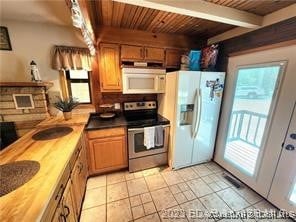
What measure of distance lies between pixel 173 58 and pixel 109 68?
1249 millimetres

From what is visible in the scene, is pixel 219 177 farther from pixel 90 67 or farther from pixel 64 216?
pixel 90 67

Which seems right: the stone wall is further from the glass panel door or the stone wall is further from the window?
the glass panel door

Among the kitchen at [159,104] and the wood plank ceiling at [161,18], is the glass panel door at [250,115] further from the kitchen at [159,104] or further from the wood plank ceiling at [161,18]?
the wood plank ceiling at [161,18]

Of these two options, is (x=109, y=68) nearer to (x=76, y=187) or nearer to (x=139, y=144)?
(x=139, y=144)

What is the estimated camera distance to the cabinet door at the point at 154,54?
2555 millimetres

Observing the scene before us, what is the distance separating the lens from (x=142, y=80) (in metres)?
2.46

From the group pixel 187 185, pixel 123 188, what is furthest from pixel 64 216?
pixel 187 185

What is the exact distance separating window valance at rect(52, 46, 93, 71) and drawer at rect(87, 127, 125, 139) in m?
1.15

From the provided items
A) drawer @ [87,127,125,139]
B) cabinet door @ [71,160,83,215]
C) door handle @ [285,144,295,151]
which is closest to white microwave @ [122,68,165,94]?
drawer @ [87,127,125,139]

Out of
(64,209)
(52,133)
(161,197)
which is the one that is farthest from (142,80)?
(64,209)

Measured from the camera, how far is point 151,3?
1.41m

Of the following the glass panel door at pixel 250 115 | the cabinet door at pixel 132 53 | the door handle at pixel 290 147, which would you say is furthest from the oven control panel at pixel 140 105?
the door handle at pixel 290 147

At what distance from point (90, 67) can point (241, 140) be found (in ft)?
9.61

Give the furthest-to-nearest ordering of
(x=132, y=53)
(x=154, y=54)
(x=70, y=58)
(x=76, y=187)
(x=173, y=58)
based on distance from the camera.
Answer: (x=173, y=58)
(x=154, y=54)
(x=132, y=53)
(x=70, y=58)
(x=76, y=187)
